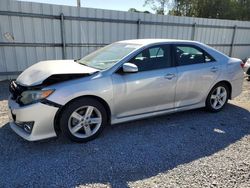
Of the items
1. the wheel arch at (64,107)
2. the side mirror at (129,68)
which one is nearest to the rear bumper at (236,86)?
the side mirror at (129,68)

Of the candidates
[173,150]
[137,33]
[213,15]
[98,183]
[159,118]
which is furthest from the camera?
[213,15]

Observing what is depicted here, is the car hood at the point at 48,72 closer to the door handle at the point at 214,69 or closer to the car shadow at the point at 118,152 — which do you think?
the car shadow at the point at 118,152

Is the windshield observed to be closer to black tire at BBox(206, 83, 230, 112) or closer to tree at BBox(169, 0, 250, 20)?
black tire at BBox(206, 83, 230, 112)

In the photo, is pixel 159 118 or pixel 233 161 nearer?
pixel 233 161

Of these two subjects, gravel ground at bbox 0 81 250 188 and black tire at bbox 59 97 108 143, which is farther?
black tire at bbox 59 97 108 143

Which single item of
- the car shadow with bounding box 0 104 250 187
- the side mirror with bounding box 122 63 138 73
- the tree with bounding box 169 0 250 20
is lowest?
the car shadow with bounding box 0 104 250 187

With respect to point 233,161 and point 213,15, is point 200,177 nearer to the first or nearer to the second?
point 233,161

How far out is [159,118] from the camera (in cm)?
455

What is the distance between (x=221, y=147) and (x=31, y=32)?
6589mm

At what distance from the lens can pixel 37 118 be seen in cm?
308

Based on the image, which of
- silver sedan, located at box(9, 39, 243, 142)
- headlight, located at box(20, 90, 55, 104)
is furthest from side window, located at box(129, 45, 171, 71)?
headlight, located at box(20, 90, 55, 104)

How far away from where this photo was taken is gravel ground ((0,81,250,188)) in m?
2.67

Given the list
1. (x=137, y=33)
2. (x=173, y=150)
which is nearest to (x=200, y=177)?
(x=173, y=150)

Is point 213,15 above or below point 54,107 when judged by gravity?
above
